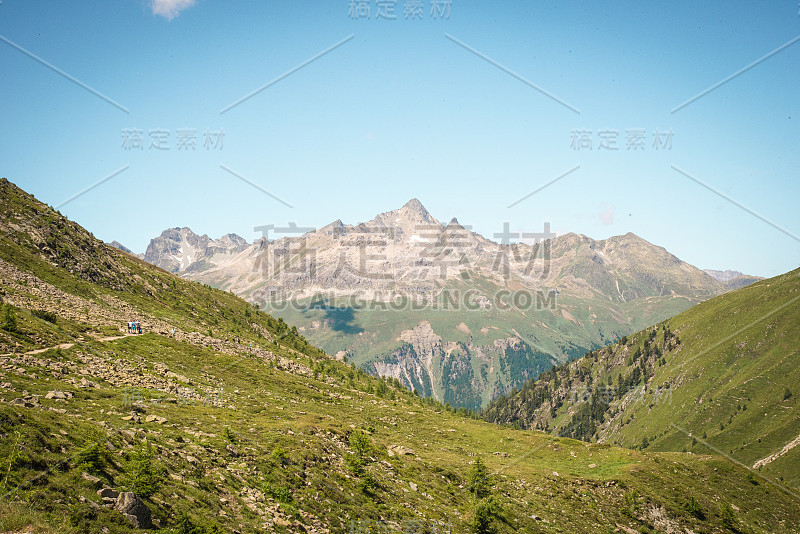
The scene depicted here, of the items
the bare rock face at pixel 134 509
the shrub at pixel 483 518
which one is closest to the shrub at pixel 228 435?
the bare rock face at pixel 134 509

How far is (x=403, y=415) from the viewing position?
8006cm

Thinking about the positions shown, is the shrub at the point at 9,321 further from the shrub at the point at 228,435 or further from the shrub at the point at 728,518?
the shrub at the point at 728,518

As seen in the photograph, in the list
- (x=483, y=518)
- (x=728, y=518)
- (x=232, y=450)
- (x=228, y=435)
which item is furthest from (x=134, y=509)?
(x=728, y=518)

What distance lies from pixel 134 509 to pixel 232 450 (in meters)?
12.2

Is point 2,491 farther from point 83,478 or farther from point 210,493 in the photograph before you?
point 210,493

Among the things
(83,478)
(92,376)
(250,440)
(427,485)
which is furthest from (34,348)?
(427,485)

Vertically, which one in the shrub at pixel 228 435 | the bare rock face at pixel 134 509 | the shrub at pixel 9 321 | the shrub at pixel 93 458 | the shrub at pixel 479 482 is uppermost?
the shrub at pixel 9 321

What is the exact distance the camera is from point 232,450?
102 ft

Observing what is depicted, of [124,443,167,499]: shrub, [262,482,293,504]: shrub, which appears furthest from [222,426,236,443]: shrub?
[124,443,167,499]: shrub

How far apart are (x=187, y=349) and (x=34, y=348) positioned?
27571 mm

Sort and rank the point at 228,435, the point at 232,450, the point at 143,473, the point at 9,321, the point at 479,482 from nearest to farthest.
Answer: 1. the point at 143,473
2. the point at 232,450
3. the point at 228,435
4. the point at 9,321
5. the point at 479,482

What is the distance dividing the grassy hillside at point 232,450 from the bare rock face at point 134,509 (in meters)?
0.47

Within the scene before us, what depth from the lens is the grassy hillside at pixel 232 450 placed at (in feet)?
69.7

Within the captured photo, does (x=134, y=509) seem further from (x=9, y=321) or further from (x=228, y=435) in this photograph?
(x=9, y=321)
